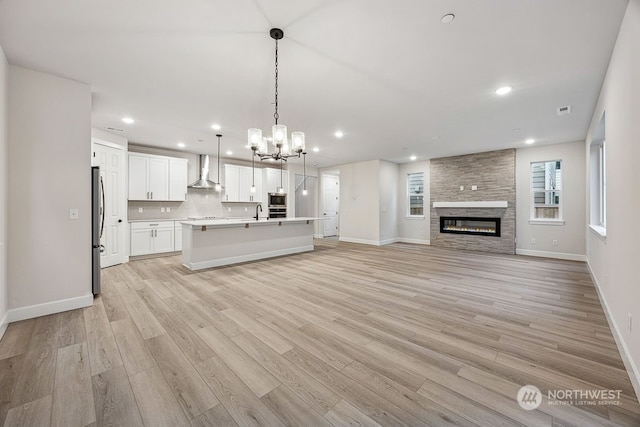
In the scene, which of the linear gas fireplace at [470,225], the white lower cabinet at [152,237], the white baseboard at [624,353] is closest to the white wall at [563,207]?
the linear gas fireplace at [470,225]

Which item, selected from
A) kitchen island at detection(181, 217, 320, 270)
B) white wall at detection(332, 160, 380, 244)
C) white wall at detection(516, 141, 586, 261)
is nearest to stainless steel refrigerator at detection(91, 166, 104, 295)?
kitchen island at detection(181, 217, 320, 270)

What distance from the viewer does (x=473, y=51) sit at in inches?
101

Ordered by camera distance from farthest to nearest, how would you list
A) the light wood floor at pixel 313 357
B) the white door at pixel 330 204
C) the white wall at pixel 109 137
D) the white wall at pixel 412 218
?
the white door at pixel 330 204 < the white wall at pixel 412 218 < the white wall at pixel 109 137 < the light wood floor at pixel 313 357

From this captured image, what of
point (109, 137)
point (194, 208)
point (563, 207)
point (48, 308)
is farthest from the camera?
point (194, 208)

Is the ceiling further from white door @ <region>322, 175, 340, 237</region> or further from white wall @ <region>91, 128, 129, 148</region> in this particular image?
white door @ <region>322, 175, 340, 237</region>

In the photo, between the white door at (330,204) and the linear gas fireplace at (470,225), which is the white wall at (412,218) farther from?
the white door at (330,204)

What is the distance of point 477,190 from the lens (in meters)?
7.30

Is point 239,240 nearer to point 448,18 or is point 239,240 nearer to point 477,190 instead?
point 448,18

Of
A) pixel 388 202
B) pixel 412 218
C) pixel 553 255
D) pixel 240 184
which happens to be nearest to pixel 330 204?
pixel 388 202

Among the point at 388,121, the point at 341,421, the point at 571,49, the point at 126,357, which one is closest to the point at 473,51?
the point at 571,49

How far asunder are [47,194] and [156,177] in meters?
3.61

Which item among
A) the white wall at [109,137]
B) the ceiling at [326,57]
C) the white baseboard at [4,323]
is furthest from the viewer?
the white wall at [109,137]

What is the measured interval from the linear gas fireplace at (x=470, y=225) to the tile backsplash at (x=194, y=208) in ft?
19.0

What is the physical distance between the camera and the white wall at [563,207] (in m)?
5.96
